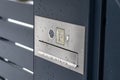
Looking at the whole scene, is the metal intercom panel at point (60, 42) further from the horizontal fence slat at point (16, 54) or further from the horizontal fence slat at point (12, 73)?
the horizontal fence slat at point (12, 73)

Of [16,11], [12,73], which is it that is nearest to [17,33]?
[16,11]

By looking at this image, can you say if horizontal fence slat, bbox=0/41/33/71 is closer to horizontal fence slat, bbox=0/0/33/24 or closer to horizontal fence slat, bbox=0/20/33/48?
horizontal fence slat, bbox=0/20/33/48

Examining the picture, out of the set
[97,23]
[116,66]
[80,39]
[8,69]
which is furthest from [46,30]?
[8,69]

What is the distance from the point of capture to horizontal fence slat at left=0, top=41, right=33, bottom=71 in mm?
2566

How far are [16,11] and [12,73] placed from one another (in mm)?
651

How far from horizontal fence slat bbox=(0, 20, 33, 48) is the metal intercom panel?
0.88 feet

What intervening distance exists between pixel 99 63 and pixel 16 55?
122 centimetres

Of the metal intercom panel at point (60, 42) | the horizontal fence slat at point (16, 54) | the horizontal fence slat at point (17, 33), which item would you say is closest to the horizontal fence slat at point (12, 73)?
the horizontal fence slat at point (16, 54)

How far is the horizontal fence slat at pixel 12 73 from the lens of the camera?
103 inches

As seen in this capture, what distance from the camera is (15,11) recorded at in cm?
264

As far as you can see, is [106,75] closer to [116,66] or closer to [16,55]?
[116,66]

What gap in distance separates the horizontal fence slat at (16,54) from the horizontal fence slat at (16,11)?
296 millimetres

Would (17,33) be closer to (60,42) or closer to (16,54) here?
(16,54)

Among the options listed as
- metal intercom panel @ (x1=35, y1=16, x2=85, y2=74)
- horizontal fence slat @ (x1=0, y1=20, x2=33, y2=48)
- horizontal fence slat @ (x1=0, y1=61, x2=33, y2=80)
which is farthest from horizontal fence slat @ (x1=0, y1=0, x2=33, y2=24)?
horizontal fence slat @ (x1=0, y1=61, x2=33, y2=80)
